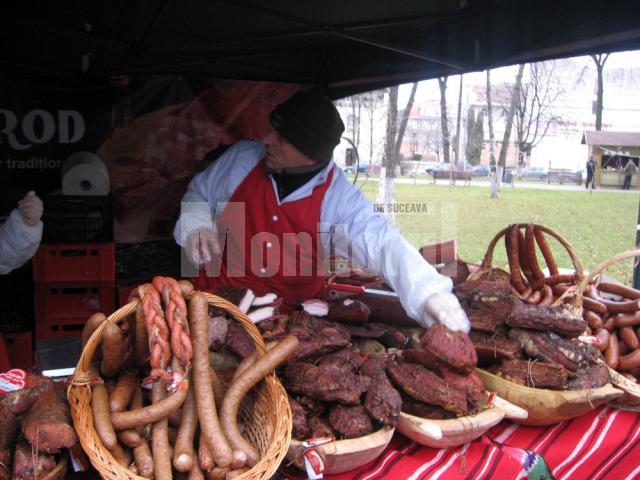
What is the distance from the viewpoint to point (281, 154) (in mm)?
2982

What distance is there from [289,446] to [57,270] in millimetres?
3148

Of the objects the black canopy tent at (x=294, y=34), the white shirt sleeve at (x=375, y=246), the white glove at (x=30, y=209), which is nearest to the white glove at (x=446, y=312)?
the white shirt sleeve at (x=375, y=246)

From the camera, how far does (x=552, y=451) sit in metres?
2.16

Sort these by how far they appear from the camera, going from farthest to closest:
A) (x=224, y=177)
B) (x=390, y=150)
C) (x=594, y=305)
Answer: (x=390, y=150), (x=224, y=177), (x=594, y=305)

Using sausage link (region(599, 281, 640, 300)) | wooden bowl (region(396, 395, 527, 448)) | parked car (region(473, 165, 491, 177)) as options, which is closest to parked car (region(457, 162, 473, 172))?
parked car (region(473, 165, 491, 177))

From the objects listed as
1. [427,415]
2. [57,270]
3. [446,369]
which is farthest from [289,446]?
[57,270]

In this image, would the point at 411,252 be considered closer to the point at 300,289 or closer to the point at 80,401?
the point at 300,289

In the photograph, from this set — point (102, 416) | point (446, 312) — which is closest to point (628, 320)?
point (446, 312)

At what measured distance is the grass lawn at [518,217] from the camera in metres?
11.4

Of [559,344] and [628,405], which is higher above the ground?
[559,344]

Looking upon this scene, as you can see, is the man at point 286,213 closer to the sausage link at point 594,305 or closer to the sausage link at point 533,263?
the sausage link at point 533,263

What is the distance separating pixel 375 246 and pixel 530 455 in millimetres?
1200

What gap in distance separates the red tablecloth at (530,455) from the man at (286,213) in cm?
91

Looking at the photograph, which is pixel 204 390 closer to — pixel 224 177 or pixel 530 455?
pixel 530 455
